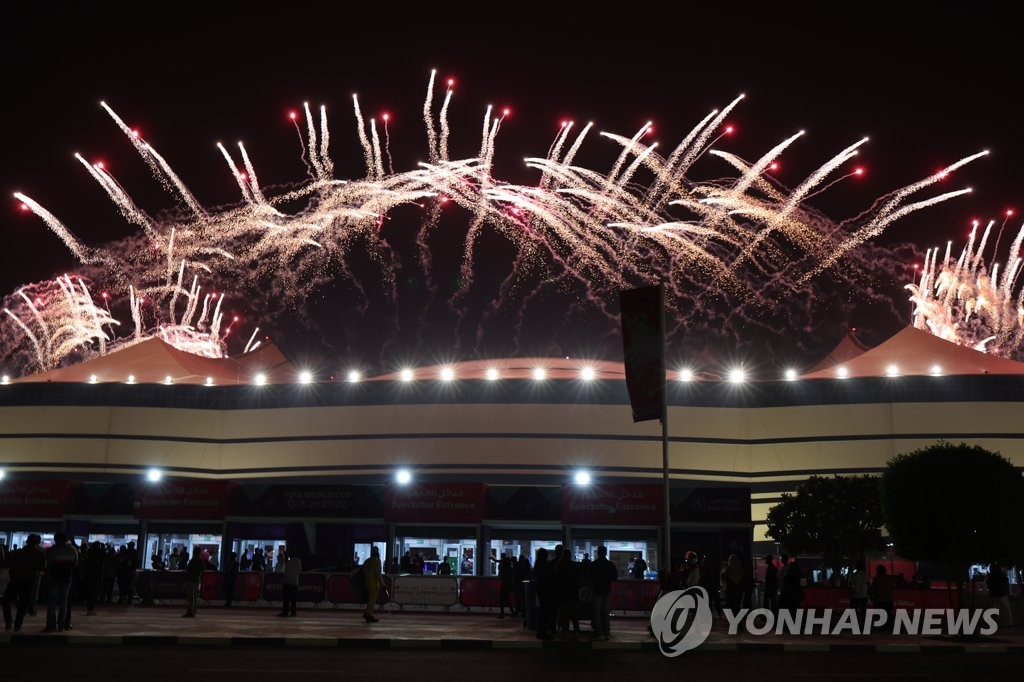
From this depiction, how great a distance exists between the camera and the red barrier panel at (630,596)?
30922 millimetres

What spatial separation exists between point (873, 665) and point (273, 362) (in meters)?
50.2

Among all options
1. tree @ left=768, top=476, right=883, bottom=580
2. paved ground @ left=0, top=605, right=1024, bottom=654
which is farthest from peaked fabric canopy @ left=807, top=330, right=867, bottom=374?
paved ground @ left=0, top=605, right=1024, bottom=654

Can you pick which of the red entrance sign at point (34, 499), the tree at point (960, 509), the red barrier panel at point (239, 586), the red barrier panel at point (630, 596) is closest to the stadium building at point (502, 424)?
the red entrance sign at point (34, 499)

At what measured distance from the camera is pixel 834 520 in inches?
1479

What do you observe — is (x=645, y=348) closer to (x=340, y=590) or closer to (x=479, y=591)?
(x=479, y=591)

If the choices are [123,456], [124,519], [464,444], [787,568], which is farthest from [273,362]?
[787,568]

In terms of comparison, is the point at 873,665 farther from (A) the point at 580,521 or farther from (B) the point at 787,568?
(A) the point at 580,521

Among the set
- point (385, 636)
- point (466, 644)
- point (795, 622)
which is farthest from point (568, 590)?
point (795, 622)

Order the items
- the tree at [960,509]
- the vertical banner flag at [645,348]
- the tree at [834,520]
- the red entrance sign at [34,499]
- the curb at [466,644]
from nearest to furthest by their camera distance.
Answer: the curb at [466,644] < the vertical banner flag at [645,348] < the tree at [960,509] < the tree at [834,520] < the red entrance sign at [34,499]

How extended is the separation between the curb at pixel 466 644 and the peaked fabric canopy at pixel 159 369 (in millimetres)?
34859

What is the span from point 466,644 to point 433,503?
1692 cm

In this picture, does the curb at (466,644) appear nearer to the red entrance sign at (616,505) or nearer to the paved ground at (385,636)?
the paved ground at (385,636)

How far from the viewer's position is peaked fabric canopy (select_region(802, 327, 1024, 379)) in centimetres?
5069

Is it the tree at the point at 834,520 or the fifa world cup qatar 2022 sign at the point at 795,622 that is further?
the tree at the point at 834,520
